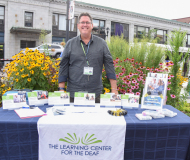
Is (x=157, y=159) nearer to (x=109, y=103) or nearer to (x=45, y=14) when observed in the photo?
(x=109, y=103)

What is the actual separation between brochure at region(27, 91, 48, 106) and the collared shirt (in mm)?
385

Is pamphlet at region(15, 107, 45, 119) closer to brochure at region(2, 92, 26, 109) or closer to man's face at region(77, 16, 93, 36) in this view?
brochure at region(2, 92, 26, 109)

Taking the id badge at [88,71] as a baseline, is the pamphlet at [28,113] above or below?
below

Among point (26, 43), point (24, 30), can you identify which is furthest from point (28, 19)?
point (26, 43)

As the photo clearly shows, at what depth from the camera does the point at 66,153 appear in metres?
1.61

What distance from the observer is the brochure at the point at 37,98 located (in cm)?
215

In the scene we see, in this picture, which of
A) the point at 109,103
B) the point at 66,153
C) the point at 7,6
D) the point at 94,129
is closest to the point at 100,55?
the point at 109,103

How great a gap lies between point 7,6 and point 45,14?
166 inches

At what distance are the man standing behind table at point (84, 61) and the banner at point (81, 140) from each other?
895 mm

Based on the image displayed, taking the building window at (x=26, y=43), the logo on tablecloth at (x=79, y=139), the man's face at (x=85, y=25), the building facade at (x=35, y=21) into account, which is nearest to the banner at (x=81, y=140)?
the logo on tablecloth at (x=79, y=139)

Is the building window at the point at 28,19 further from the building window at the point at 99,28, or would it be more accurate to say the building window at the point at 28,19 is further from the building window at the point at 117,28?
the building window at the point at 117,28

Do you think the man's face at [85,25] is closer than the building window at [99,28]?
Yes

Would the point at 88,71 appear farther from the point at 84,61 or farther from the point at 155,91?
the point at 155,91

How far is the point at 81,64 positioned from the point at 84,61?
0.18 feet
